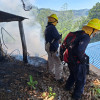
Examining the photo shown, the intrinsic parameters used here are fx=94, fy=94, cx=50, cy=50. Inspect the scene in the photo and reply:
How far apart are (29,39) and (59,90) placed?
2459 cm

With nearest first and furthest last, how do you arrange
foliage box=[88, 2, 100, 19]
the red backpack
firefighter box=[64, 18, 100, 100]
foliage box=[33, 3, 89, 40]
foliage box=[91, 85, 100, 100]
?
firefighter box=[64, 18, 100, 100] < the red backpack < foliage box=[91, 85, 100, 100] < foliage box=[88, 2, 100, 19] < foliage box=[33, 3, 89, 40]

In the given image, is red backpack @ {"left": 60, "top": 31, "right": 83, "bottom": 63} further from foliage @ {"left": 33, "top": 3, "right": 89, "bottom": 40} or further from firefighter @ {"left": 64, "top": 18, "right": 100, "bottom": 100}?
foliage @ {"left": 33, "top": 3, "right": 89, "bottom": 40}

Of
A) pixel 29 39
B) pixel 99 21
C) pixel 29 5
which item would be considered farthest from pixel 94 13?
pixel 99 21

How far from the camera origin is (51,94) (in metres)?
3.04

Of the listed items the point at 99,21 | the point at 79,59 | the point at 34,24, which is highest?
the point at 34,24

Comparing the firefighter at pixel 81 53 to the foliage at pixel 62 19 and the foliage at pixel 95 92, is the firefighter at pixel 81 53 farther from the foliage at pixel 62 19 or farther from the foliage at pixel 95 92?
the foliage at pixel 62 19

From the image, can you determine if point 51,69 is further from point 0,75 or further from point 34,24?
point 34,24

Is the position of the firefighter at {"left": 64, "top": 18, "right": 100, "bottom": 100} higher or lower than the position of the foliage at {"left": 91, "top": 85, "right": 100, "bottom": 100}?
higher

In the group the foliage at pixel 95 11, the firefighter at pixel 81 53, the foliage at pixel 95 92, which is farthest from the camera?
the foliage at pixel 95 11

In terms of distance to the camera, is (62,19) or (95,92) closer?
(95,92)

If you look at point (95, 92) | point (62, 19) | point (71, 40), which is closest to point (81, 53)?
point (71, 40)

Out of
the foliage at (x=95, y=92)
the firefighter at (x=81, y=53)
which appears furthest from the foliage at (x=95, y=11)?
the firefighter at (x=81, y=53)

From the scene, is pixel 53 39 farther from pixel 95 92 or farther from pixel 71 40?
pixel 95 92

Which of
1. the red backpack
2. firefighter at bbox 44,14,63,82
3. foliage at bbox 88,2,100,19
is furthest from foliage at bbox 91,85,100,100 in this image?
foliage at bbox 88,2,100,19
